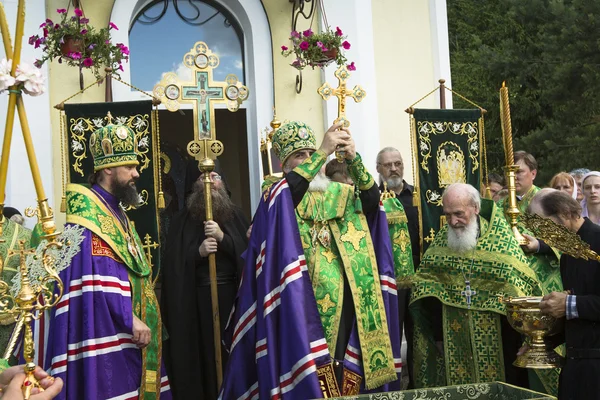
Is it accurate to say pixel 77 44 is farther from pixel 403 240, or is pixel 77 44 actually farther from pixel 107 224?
pixel 403 240

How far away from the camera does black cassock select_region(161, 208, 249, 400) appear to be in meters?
7.17

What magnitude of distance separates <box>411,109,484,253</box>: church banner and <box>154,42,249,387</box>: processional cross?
1.80 metres

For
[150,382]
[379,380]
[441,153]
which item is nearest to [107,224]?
[150,382]

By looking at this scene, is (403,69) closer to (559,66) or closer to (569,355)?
(569,355)

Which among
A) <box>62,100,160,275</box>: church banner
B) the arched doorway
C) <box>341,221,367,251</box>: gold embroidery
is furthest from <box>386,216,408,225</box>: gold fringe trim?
the arched doorway

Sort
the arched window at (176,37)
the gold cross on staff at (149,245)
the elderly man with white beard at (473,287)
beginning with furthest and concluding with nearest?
the arched window at (176,37), the gold cross on staff at (149,245), the elderly man with white beard at (473,287)

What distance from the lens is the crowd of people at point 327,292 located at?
5.31 m

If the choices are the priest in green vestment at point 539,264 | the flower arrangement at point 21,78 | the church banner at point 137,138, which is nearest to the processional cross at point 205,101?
the church banner at point 137,138

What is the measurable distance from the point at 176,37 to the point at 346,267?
14.5ft

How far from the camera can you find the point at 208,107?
6910mm

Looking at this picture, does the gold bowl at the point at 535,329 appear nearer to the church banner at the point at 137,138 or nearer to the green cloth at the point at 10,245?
the church banner at the point at 137,138

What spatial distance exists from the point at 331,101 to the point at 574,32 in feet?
36.3

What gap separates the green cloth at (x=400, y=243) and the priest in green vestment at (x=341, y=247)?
2.71 feet

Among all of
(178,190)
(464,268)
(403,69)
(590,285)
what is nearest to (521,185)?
(464,268)
